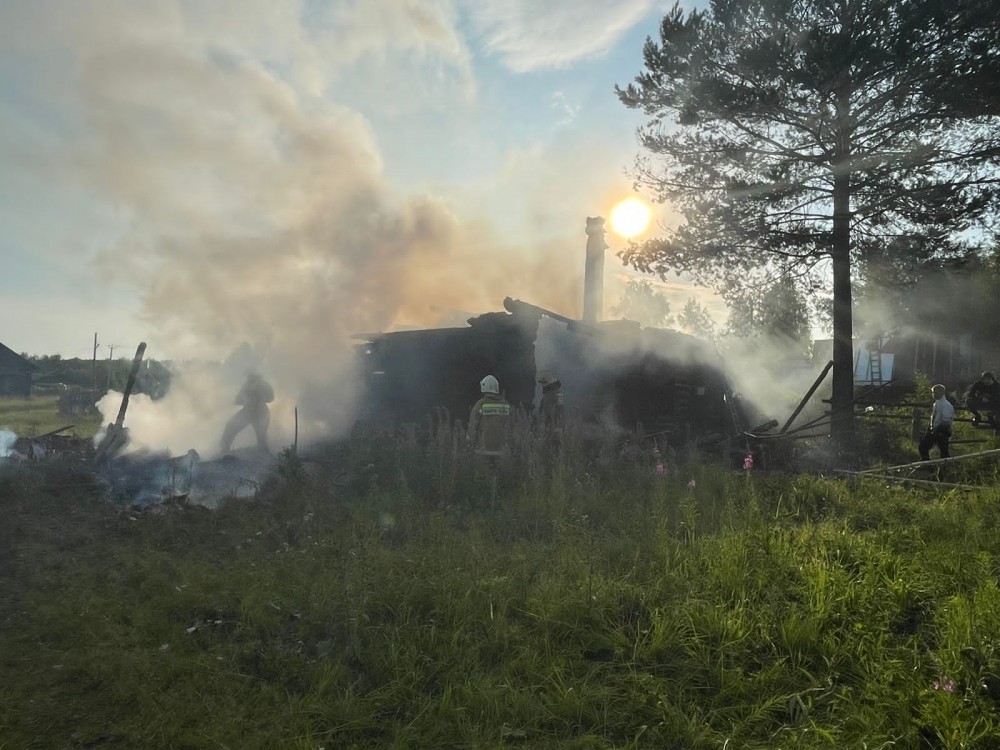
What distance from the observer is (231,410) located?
546 inches

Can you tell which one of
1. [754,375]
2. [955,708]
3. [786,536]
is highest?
[754,375]

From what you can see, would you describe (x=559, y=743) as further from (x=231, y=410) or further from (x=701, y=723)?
(x=231, y=410)

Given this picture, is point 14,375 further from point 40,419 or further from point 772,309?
point 772,309

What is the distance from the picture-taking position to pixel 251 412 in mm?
12297

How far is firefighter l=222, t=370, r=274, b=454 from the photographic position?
12.2 metres

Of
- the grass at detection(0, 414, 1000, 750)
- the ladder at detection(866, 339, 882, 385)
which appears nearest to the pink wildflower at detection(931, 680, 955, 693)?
the grass at detection(0, 414, 1000, 750)

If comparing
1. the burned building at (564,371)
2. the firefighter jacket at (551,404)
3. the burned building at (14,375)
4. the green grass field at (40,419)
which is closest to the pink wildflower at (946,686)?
the firefighter jacket at (551,404)

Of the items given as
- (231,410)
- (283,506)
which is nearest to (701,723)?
(283,506)

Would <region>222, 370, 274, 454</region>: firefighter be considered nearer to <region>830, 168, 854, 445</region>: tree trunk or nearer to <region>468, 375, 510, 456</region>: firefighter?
<region>468, 375, 510, 456</region>: firefighter

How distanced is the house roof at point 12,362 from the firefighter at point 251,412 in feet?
128

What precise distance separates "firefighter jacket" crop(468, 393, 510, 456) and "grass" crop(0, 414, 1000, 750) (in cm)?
145

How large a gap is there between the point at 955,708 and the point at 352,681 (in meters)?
3.01

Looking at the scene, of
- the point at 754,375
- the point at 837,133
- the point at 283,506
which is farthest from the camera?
the point at 754,375

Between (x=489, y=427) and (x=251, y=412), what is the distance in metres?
5.70
